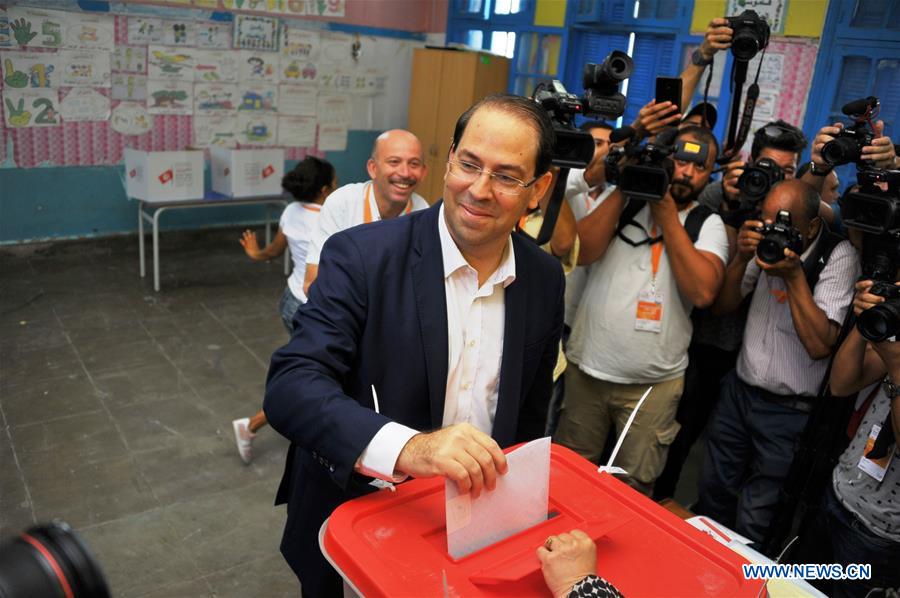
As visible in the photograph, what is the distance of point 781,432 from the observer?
2.43m

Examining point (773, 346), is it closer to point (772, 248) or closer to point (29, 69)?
point (772, 248)

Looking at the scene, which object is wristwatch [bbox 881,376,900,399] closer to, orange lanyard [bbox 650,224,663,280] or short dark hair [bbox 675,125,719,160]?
orange lanyard [bbox 650,224,663,280]

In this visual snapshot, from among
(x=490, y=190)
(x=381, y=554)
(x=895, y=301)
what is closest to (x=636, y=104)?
(x=895, y=301)

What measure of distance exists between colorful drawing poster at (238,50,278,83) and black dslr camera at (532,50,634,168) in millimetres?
4696

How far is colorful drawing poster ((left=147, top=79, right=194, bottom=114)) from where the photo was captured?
594cm

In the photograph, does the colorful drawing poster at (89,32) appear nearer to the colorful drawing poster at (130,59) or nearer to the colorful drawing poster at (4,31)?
the colorful drawing poster at (130,59)

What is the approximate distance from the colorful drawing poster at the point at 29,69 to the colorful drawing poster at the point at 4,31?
7 cm

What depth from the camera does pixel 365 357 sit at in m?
1.30

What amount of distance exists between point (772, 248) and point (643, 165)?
49cm

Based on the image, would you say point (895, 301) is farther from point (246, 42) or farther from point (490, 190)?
point (246, 42)

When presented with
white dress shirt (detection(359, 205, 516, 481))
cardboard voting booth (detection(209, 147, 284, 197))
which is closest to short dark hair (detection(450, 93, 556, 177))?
white dress shirt (detection(359, 205, 516, 481))

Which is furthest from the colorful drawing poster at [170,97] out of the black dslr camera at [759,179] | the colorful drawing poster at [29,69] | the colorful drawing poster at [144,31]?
the black dslr camera at [759,179]

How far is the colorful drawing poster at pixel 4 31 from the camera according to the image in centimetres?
516

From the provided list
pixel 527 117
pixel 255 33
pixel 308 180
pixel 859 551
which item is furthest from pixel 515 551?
pixel 255 33
